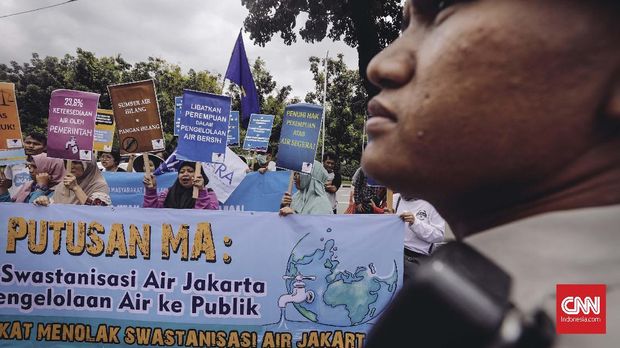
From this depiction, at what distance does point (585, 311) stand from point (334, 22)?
13204 millimetres

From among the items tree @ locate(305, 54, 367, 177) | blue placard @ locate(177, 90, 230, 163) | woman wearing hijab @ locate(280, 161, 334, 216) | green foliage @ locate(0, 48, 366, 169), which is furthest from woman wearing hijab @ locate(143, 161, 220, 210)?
tree @ locate(305, 54, 367, 177)

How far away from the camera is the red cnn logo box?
0.50 meters

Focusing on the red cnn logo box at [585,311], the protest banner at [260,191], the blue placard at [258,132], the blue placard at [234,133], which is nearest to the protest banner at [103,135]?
the blue placard at [234,133]

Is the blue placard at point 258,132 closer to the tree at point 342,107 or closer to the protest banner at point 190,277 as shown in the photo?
the protest banner at point 190,277

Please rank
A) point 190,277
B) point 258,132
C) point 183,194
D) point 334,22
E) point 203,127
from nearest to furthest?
point 190,277 < point 203,127 < point 183,194 < point 258,132 < point 334,22

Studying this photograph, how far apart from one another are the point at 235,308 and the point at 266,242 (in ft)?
1.97

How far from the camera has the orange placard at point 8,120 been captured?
414 cm

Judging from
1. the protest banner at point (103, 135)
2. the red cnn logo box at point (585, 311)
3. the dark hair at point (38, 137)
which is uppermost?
the protest banner at point (103, 135)

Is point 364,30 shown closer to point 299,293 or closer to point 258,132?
point 258,132

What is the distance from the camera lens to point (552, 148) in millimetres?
572

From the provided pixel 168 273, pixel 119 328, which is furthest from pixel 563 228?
pixel 119 328

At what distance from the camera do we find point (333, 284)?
3.63m

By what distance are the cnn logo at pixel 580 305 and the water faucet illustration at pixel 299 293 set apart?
3.19 m

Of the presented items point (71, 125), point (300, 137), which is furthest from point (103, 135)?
point (300, 137)
